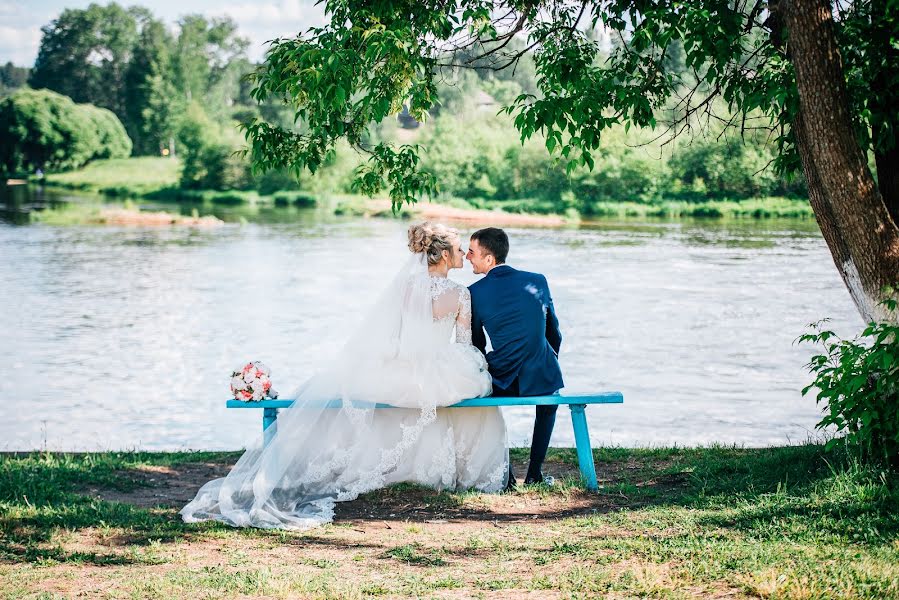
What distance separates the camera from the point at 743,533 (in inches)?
202

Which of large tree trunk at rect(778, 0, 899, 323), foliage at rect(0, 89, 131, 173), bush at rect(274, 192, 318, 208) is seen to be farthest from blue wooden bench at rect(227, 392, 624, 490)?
foliage at rect(0, 89, 131, 173)

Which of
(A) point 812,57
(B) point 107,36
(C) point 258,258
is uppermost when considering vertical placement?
(B) point 107,36

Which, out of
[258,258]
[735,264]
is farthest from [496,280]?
[258,258]

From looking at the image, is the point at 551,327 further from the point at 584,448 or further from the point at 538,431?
the point at 584,448

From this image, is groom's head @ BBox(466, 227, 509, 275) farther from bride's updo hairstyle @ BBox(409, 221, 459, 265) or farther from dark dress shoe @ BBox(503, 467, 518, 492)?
dark dress shoe @ BBox(503, 467, 518, 492)

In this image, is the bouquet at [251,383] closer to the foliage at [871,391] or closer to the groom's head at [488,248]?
the groom's head at [488,248]

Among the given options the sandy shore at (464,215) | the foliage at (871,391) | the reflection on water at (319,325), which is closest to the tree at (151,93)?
the sandy shore at (464,215)

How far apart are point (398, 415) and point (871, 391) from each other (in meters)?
3.03

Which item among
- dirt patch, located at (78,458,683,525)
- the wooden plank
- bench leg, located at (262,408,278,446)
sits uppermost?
the wooden plank

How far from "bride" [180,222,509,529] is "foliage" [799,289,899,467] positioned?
7.24ft

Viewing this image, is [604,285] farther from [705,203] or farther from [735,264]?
[705,203]

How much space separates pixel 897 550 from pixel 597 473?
3085 millimetres

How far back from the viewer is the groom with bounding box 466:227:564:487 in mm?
6621

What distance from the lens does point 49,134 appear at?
90.9 metres
